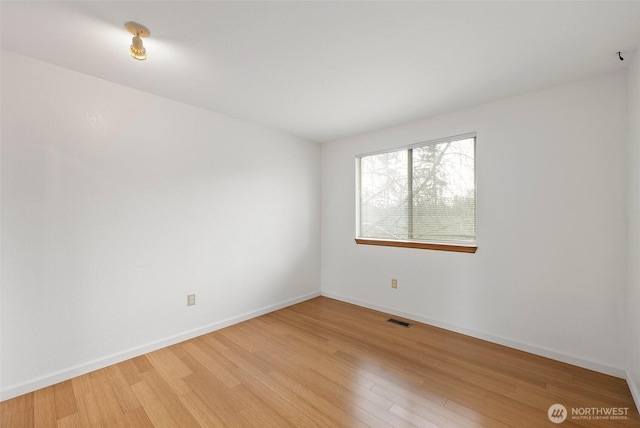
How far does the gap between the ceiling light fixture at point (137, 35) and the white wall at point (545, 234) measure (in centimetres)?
262

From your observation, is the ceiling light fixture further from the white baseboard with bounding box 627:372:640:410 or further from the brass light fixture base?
the white baseboard with bounding box 627:372:640:410

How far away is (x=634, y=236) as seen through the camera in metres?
1.78

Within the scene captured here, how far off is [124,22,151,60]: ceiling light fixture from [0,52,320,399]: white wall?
819 millimetres

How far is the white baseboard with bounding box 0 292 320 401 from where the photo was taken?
1813 mm

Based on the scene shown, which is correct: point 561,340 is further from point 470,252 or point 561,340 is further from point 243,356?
point 243,356

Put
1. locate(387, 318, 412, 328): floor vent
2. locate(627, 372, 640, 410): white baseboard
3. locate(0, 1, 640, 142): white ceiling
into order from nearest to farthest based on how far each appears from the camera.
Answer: locate(0, 1, 640, 142): white ceiling
locate(627, 372, 640, 410): white baseboard
locate(387, 318, 412, 328): floor vent

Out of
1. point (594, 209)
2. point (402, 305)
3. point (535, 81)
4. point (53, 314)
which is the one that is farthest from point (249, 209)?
point (594, 209)

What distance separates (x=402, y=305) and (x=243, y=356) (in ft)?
6.15

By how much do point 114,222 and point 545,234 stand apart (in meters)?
3.63

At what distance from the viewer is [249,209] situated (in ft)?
10.5

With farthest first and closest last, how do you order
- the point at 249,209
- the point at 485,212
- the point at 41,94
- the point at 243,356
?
1. the point at 249,209
2. the point at 485,212
3. the point at 243,356
4. the point at 41,94

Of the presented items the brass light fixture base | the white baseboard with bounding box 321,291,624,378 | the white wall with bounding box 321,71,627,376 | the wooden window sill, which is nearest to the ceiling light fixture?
the brass light fixture base

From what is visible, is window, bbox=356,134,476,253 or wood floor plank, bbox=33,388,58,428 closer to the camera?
wood floor plank, bbox=33,388,58,428

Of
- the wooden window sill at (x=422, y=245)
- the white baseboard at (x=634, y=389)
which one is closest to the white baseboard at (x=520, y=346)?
the white baseboard at (x=634, y=389)
